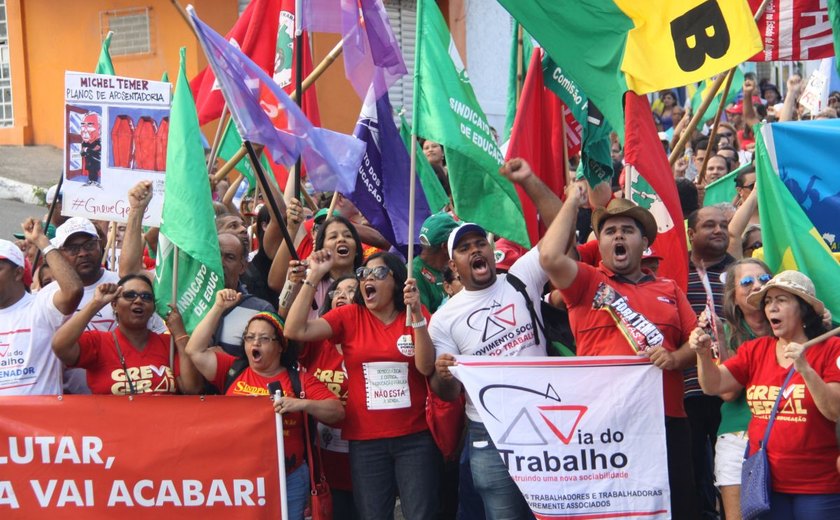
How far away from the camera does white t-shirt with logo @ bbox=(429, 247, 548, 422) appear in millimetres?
6387

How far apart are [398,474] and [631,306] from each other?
1520 mm

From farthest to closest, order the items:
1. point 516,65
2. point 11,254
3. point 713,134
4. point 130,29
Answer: point 130,29, point 713,134, point 516,65, point 11,254

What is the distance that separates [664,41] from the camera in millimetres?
7078

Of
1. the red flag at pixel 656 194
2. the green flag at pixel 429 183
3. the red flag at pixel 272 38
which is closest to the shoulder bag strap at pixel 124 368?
the red flag at pixel 272 38

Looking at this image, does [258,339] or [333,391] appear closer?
[258,339]

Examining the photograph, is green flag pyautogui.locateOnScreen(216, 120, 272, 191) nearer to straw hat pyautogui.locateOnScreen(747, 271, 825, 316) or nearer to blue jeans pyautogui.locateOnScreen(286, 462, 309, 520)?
blue jeans pyautogui.locateOnScreen(286, 462, 309, 520)

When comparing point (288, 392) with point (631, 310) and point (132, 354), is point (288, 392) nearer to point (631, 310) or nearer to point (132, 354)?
point (132, 354)

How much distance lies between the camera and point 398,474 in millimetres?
6625

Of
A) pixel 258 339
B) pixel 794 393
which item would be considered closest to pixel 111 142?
pixel 258 339

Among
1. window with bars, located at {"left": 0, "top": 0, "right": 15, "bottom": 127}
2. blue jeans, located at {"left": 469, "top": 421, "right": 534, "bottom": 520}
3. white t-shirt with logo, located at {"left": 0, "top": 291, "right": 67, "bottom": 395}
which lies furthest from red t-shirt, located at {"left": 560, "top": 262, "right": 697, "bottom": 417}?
window with bars, located at {"left": 0, "top": 0, "right": 15, "bottom": 127}

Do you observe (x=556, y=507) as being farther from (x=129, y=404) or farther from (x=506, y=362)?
(x=129, y=404)

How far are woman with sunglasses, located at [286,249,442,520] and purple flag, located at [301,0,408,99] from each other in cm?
159

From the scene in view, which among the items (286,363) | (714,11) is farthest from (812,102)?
(286,363)

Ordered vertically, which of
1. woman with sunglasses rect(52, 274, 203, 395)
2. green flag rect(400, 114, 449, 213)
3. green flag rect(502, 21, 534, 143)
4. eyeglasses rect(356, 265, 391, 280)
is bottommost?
woman with sunglasses rect(52, 274, 203, 395)
